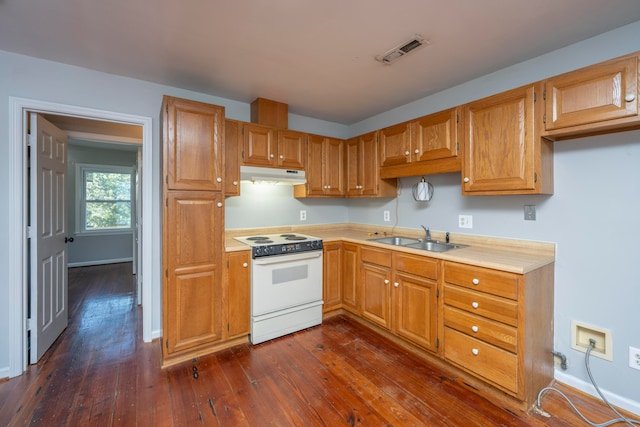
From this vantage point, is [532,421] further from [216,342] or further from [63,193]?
[63,193]

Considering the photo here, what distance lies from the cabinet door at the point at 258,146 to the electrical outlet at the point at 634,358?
3.14m

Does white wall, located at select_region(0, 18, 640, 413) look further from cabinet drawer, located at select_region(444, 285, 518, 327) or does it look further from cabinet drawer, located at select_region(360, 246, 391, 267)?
cabinet drawer, located at select_region(360, 246, 391, 267)

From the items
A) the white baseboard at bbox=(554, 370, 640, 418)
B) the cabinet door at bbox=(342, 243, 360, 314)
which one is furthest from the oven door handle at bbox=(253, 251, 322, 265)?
the white baseboard at bbox=(554, 370, 640, 418)

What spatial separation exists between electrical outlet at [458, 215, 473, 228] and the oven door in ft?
4.75

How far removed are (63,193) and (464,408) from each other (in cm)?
404

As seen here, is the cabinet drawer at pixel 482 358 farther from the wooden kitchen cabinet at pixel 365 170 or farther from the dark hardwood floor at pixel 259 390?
the wooden kitchen cabinet at pixel 365 170

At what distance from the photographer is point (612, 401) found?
5.91ft

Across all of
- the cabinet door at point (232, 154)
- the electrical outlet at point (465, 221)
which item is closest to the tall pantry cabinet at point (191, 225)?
the cabinet door at point (232, 154)

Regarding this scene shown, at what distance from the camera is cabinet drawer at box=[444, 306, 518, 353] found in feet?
5.84

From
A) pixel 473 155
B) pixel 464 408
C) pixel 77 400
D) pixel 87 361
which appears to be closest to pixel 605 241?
pixel 473 155

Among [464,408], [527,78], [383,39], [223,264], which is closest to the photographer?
[464,408]

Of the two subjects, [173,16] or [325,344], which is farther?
[325,344]

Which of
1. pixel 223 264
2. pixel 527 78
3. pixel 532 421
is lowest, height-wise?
pixel 532 421

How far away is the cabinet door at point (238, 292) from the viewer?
2.52 m
